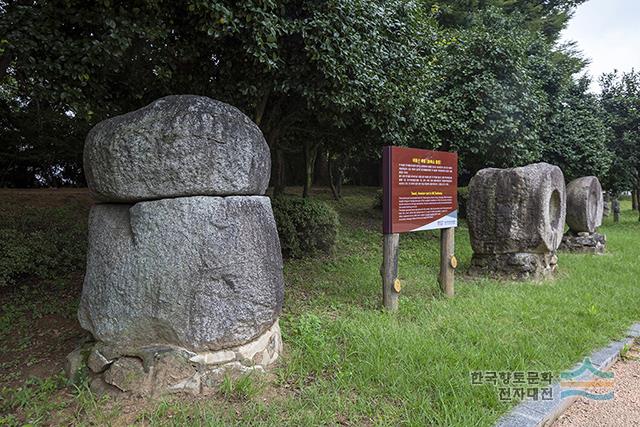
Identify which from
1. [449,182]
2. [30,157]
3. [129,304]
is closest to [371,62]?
[449,182]

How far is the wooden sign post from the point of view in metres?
4.43

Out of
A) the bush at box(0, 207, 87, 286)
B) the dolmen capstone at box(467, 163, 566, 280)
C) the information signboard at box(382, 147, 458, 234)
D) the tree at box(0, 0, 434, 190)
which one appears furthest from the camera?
the dolmen capstone at box(467, 163, 566, 280)

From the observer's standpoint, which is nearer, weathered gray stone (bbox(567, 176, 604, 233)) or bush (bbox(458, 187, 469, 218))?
weathered gray stone (bbox(567, 176, 604, 233))

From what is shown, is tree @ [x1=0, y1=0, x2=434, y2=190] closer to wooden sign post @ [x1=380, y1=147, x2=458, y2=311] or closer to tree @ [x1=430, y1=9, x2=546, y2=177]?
wooden sign post @ [x1=380, y1=147, x2=458, y2=311]

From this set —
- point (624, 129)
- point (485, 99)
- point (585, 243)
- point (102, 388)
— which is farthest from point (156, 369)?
point (624, 129)

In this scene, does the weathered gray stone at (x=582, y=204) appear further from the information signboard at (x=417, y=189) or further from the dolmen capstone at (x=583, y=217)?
the information signboard at (x=417, y=189)

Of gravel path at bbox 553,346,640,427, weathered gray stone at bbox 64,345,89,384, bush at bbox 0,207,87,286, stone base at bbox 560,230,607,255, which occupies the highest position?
bush at bbox 0,207,87,286

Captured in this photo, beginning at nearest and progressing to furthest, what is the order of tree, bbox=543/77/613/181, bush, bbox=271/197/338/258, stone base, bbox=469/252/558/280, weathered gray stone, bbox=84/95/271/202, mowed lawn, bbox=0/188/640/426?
1. mowed lawn, bbox=0/188/640/426
2. weathered gray stone, bbox=84/95/271/202
3. stone base, bbox=469/252/558/280
4. bush, bbox=271/197/338/258
5. tree, bbox=543/77/613/181

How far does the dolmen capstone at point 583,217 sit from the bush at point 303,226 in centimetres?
531

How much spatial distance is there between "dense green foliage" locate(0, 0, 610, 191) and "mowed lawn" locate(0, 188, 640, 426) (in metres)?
2.42

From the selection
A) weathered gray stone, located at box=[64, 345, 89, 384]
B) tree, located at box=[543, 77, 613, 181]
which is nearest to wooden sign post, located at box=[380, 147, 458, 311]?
weathered gray stone, located at box=[64, 345, 89, 384]

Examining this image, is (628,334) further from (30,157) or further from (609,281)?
(30,157)

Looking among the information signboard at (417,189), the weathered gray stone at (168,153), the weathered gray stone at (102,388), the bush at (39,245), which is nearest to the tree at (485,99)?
the information signboard at (417,189)

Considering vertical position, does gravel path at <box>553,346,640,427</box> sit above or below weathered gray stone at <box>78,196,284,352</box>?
below
